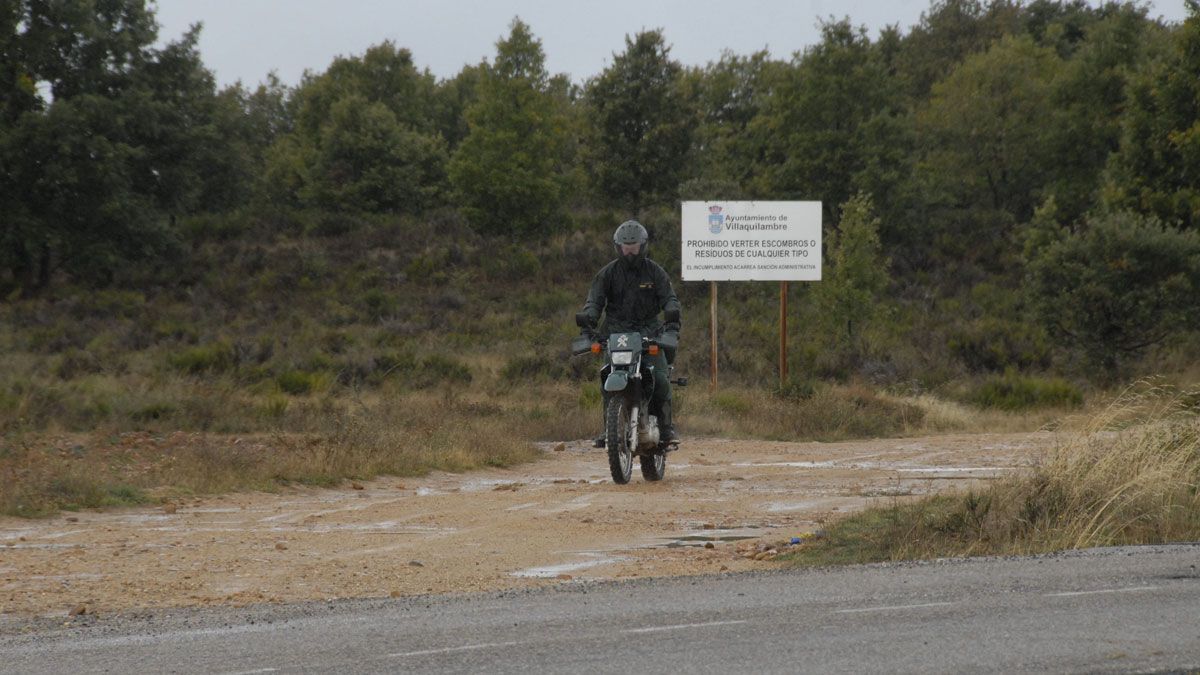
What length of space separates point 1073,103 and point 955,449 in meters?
43.5

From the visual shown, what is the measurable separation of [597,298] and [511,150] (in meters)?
42.8

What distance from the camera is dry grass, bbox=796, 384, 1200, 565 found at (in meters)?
9.27

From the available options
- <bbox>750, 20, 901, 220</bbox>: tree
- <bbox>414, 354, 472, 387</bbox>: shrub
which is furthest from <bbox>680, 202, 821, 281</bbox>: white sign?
<bbox>750, 20, 901, 220</bbox>: tree

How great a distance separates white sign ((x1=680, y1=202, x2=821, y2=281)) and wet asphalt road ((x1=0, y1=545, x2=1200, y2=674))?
22.1 m

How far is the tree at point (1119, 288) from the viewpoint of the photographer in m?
32.7

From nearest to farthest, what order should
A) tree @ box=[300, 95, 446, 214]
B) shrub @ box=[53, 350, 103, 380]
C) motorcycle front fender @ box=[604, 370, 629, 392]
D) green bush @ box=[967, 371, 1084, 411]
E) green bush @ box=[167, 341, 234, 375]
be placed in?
1. motorcycle front fender @ box=[604, 370, 629, 392]
2. green bush @ box=[967, 371, 1084, 411]
3. shrub @ box=[53, 350, 103, 380]
4. green bush @ box=[167, 341, 234, 375]
5. tree @ box=[300, 95, 446, 214]

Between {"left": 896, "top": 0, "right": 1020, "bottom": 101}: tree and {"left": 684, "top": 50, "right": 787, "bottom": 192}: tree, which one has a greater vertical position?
{"left": 896, "top": 0, "right": 1020, "bottom": 101}: tree

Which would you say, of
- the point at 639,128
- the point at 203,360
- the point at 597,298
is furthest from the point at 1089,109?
the point at 597,298

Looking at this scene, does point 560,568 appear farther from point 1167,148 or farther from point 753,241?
point 1167,148

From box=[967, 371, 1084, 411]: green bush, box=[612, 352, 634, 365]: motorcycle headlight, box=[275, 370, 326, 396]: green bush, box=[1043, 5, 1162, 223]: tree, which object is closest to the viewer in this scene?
Answer: box=[612, 352, 634, 365]: motorcycle headlight

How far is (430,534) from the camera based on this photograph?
34.9 feet

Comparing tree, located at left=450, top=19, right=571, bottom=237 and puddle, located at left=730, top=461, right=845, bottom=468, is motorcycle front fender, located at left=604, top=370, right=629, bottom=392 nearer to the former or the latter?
puddle, located at left=730, top=461, right=845, bottom=468

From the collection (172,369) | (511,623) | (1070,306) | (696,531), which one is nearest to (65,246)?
(172,369)

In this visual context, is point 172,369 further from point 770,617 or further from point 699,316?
point 770,617
